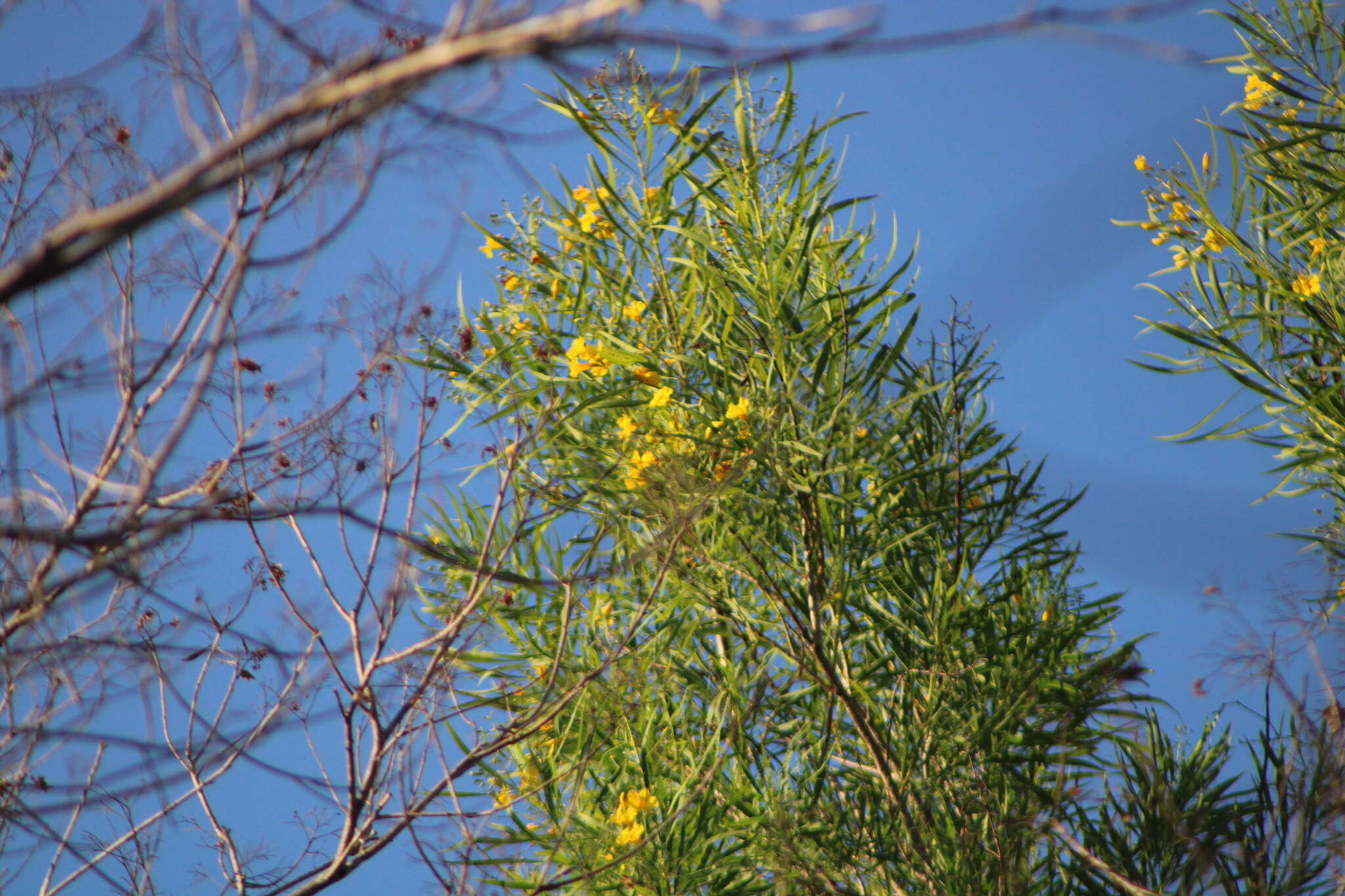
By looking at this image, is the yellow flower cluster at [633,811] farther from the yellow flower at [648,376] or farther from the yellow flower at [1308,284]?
the yellow flower at [1308,284]

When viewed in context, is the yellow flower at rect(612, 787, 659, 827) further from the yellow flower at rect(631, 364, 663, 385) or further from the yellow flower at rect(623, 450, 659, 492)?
the yellow flower at rect(631, 364, 663, 385)

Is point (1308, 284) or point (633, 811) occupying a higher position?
point (1308, 284)

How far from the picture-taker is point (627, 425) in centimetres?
145

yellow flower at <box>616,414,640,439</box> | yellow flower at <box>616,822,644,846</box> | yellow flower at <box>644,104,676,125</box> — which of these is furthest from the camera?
yellow flower at <box>644,104,676,125</box>

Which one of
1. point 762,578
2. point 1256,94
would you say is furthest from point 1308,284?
point 762,578

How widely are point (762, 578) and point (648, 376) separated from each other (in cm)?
33

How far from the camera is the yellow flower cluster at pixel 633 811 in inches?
53.6

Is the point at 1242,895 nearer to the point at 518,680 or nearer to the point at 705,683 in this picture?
the point at 705,683

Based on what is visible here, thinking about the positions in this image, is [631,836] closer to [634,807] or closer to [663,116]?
[634,807]

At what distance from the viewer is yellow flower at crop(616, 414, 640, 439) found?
1.46m

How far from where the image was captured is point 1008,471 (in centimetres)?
175

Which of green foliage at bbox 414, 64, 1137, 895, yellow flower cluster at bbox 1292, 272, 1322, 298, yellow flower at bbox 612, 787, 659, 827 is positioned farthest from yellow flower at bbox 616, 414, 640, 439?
yellow flower cluster at bbox 1292, 272, 1322, 298

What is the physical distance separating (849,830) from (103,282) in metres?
1.19

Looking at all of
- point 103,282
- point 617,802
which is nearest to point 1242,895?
point 617,802
